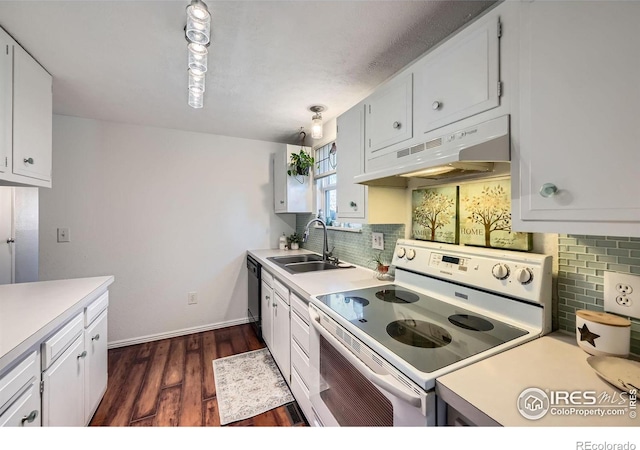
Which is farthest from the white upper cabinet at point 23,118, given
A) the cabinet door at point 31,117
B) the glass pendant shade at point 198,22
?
the glass pendant shade at point 198,22

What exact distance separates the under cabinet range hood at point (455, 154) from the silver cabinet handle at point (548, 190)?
16 cm

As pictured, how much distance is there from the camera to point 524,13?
81 centimetres

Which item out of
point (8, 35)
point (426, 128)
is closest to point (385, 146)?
point (426, 128)

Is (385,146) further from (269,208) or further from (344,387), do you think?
(269,208)

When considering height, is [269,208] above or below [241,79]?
below

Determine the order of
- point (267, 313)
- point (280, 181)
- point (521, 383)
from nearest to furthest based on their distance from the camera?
point (521, 383) < point (267, 313) < point (280, 181)

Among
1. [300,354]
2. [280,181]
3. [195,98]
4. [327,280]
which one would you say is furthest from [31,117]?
[300,354]

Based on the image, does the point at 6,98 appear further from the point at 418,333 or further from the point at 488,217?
the point at 488,217

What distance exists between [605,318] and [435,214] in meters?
0.81

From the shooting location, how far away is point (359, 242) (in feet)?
7.11

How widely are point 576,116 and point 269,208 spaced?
2816 millimetres

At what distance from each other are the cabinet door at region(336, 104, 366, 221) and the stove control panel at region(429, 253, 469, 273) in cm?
49

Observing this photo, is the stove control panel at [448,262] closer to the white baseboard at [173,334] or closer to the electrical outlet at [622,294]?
the electrical outlet at [622,294]

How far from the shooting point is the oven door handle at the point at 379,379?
0.72 metres
